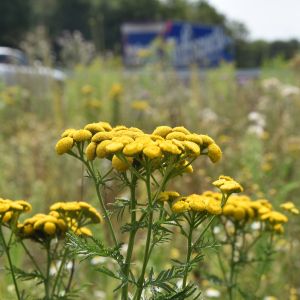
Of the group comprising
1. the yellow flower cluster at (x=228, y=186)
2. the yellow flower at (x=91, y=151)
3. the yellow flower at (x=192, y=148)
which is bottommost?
the yellow flower cluster at (x=228, y=186)

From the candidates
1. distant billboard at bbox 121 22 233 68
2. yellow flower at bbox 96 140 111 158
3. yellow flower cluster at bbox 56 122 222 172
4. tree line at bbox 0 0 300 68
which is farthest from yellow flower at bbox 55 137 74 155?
tree line at bbox 0 0 300 68

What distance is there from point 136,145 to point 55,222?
55 centimetres

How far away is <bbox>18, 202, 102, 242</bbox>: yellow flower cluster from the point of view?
Answer: 182cm

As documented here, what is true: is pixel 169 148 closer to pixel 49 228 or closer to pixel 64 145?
pixel 64 145

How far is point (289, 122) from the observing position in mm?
6191

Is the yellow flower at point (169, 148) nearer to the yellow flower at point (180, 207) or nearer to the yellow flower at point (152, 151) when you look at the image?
the yellow flower at point (152, 151)

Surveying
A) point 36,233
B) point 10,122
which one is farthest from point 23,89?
point 36,233

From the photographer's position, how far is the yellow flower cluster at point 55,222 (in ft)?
5.98

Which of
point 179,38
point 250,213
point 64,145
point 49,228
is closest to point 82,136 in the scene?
point 64,145

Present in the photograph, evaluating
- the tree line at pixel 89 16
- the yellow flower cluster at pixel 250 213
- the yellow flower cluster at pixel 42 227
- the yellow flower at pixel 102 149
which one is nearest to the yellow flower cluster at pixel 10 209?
the yellow flower cluster at pixel 42 227

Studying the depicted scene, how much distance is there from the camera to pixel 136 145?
4.64ft

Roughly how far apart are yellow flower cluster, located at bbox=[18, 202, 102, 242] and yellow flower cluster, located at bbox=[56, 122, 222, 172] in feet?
1.04

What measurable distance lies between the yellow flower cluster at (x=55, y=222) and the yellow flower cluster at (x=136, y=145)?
0.32 meters

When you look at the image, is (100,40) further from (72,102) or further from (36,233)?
(36,233)
